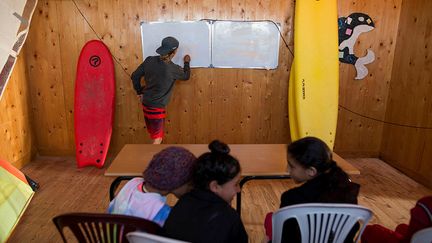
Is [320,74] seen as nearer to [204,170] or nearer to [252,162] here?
[252,162]

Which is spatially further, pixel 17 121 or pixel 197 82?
pixel 197 82

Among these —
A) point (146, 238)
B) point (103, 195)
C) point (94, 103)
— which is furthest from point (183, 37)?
point (146, 238)

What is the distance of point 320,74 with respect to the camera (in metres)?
3.23

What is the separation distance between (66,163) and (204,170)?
2740mm

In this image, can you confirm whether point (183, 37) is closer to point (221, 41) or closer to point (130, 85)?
point (221, 41)

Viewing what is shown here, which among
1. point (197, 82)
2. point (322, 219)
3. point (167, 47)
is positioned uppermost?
point (167, 47)

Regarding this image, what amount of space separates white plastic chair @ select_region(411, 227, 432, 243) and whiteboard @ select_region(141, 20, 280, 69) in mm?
2501

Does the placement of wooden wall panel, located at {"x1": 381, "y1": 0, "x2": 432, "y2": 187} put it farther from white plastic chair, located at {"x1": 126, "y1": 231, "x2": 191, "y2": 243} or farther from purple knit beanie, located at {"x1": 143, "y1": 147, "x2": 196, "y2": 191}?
white plastic chair, located at {"x1": 126, "y1": 231, "x2": 191, "y2": 243}

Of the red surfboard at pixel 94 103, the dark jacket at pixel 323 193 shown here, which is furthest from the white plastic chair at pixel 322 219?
the red surfboard at pixel 94 103

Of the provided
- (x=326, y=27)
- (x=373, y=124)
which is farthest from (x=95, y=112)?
(x=373, y=124)

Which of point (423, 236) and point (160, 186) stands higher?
point (160, 186)

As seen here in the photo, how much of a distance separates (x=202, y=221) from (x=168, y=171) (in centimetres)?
24

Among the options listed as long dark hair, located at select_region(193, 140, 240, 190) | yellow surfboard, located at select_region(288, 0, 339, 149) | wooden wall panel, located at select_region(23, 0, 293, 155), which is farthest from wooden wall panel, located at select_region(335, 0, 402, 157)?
long dark hair, located at select_region(193, 140, 240, 190)

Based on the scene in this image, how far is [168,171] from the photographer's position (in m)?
1.18
